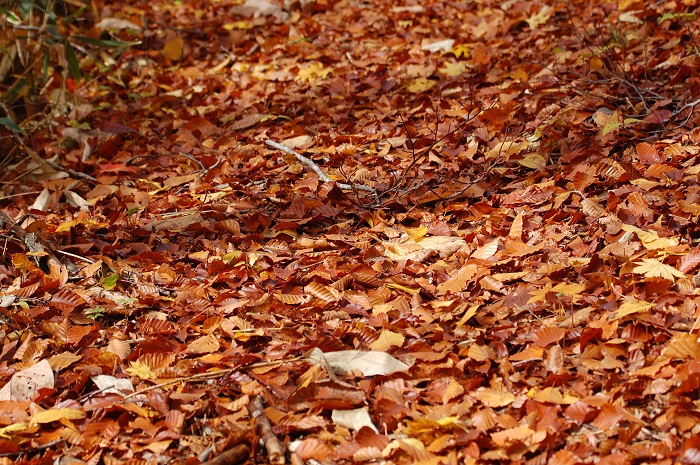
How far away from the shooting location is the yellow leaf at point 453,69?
4590 mm

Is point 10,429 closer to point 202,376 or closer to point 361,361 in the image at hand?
point 202,376

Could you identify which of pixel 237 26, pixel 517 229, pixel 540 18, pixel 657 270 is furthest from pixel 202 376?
pixel 237 26

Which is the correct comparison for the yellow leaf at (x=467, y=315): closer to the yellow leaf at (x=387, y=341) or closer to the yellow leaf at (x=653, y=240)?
the yellow leaf at (x=387, y=341)

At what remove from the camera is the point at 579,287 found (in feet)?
8.34

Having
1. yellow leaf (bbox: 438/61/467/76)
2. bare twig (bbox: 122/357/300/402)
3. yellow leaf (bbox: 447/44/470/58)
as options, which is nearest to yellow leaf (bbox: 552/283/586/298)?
bare twig (bbox: 122/357/300/402)

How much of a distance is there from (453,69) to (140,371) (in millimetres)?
2926

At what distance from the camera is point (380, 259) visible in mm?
2988

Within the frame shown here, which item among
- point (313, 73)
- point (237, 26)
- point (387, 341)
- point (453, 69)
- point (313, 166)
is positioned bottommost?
point (237, 26)

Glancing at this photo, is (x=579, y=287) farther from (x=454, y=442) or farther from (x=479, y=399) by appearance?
(x=454, y=442)

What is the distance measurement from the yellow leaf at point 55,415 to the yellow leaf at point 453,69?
10.2ft

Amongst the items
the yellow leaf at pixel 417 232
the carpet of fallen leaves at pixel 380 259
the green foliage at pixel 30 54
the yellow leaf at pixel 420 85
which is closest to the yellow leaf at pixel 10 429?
the carpet of fallen leaves at pixel 380 259

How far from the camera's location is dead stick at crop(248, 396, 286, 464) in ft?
6.61

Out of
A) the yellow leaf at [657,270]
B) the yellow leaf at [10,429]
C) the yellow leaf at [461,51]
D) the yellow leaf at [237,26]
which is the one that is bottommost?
the yellow leaf at [237,26]

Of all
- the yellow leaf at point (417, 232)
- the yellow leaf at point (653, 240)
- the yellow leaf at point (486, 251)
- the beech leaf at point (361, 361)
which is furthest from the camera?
the yellow leaf at point (417, 232)
